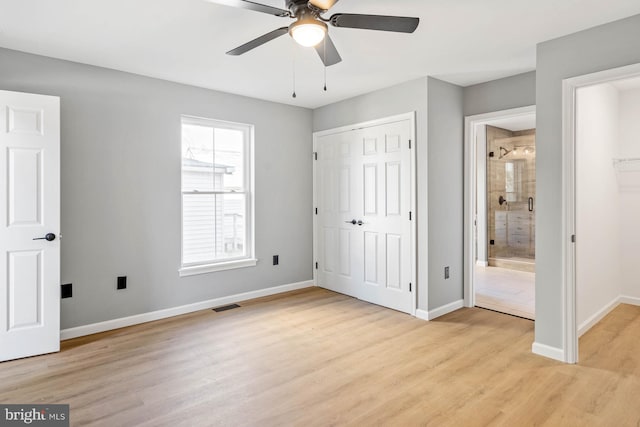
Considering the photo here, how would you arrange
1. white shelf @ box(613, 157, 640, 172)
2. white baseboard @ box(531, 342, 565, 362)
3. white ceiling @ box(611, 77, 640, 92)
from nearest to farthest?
white baseboard @ box(531, 342, 565, 362)
white ceiling @ box(611, 77, 640, 92)
white shelf @ box(613, 157, 640, 172)

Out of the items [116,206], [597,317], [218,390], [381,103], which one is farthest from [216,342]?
[597,317]

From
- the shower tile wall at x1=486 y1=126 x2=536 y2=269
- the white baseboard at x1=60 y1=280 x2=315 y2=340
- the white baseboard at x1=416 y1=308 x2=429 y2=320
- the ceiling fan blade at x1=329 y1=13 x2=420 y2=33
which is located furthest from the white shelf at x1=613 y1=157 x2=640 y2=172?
the white baseboard at x1=60 y1=280 x2=315 y2=340

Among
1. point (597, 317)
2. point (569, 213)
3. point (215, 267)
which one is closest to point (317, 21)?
point (569, 213)

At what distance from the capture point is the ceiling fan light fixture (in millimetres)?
1977

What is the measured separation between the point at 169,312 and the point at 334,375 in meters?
2.12

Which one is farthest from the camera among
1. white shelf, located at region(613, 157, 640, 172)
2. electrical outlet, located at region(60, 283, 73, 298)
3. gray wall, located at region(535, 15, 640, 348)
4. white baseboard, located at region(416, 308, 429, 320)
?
white shelf, located at region(613, 157, 640, 172)

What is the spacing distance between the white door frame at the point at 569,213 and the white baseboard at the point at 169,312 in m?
3.10

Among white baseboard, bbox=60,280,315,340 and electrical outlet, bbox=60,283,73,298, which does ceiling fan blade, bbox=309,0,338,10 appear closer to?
electrical outlet, bbox=60,283,73,298

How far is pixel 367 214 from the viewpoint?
4387mm

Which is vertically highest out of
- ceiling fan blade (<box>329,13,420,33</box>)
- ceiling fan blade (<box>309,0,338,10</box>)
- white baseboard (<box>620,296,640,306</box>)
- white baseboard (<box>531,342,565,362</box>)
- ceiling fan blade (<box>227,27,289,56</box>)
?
ceiling fan blade (<box>309,0,338,10</box>)

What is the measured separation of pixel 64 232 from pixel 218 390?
2060mm

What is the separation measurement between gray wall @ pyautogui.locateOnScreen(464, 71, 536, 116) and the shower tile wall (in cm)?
288

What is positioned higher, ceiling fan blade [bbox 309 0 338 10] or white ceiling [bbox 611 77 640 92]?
white ceiling [bbox 611 77 640 92]

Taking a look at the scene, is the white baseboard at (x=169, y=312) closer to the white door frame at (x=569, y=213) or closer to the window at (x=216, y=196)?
the window at (x=216, y=196)
